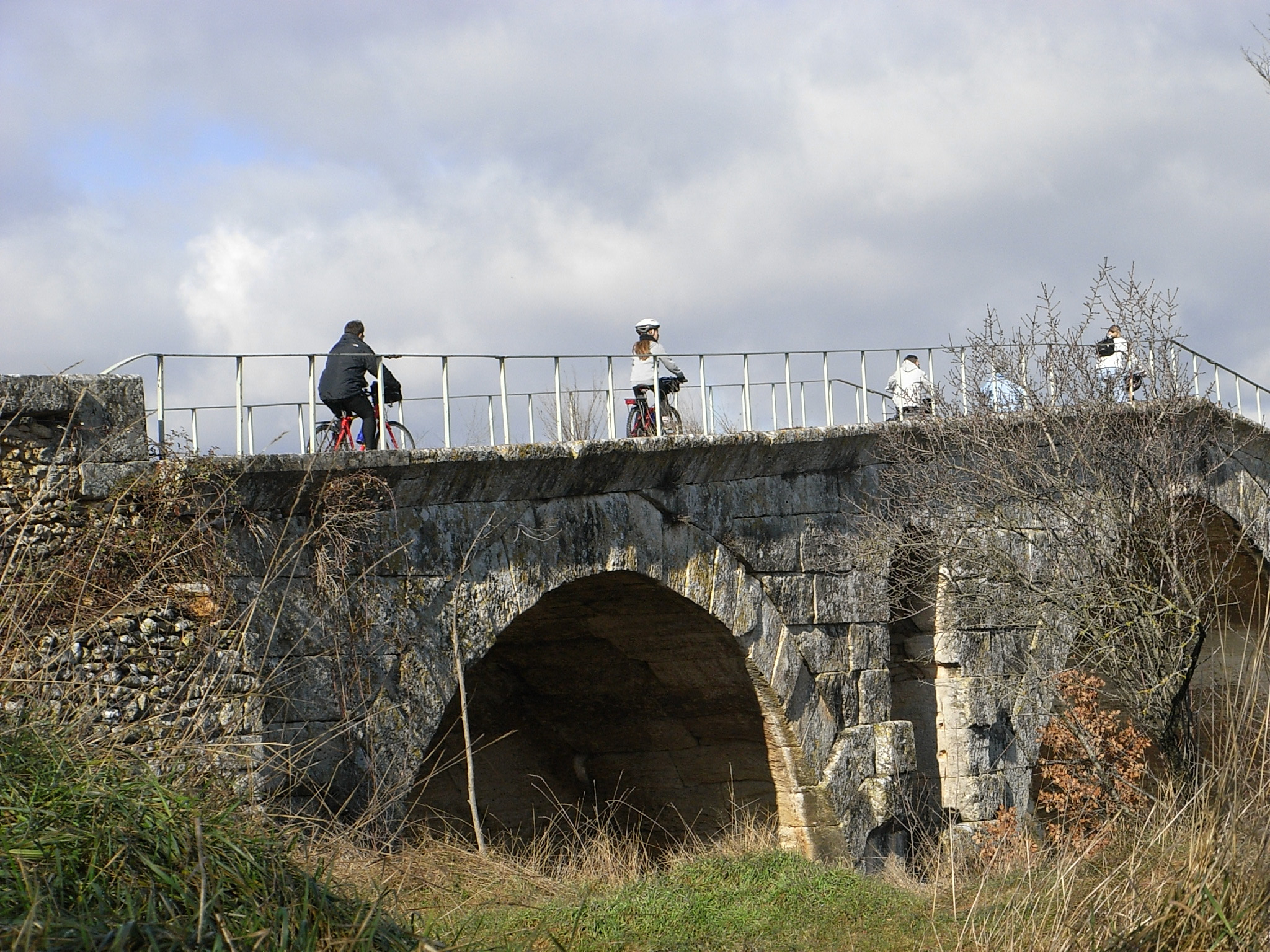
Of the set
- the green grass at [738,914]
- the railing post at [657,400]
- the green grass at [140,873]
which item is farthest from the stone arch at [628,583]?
the green grass at [140,873]

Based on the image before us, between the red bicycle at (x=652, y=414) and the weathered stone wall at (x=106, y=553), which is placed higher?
the red bicycle at (x=652, y=414)

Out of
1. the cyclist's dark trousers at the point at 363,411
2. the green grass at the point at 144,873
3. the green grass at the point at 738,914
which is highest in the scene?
the cyclist's dark trousers at the point at 363,411

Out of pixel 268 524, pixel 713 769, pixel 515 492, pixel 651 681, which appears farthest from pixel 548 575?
pixel 713 769

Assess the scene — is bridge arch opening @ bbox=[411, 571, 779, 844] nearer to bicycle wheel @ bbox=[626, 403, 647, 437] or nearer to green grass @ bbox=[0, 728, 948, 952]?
bicycle wheel @ bbox=[626, 403, 647, 437]

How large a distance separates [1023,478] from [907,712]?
2.29m

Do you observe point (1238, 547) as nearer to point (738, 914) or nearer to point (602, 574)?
point (602, 574)

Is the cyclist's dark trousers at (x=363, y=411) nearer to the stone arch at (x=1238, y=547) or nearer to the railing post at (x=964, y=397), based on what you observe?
the railing post at (x=964, y=397)

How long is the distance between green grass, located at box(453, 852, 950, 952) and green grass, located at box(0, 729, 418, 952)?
1264mm

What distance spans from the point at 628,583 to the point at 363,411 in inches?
92.1

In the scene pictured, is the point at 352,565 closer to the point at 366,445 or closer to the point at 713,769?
the point at 366,445

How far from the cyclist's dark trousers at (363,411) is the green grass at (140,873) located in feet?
14.3

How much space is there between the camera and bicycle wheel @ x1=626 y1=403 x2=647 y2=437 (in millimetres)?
9953

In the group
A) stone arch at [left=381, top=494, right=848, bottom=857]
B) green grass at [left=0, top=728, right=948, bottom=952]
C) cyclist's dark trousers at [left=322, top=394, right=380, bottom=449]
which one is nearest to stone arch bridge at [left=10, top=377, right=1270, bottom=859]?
stone arch at [left=381, top=494, right=848, bottom=857]

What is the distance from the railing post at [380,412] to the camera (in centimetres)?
770
